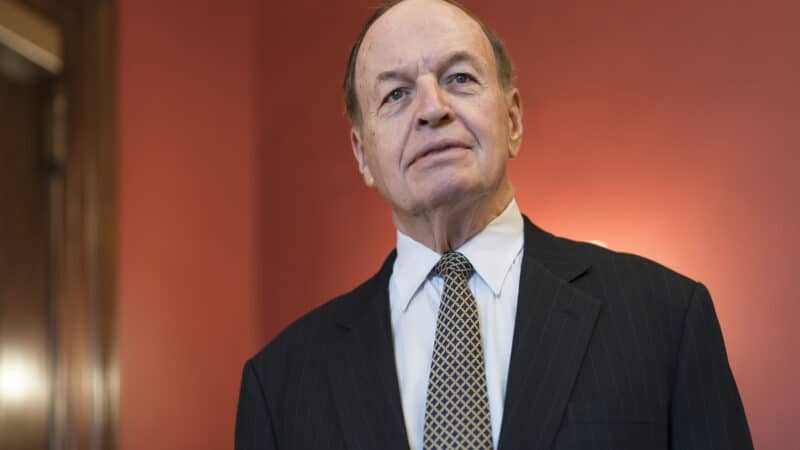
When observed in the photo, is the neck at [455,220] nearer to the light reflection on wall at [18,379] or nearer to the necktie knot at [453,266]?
the necktie knot at [453,266]

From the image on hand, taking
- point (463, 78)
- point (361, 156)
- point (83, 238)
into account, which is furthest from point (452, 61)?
point (83, 238)

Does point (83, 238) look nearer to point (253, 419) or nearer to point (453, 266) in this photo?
point (253, 419)

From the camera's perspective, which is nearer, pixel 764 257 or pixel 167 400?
pixel 764 257

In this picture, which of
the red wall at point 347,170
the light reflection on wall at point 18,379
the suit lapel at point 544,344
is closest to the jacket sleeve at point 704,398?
the suit lapel at point 544,344

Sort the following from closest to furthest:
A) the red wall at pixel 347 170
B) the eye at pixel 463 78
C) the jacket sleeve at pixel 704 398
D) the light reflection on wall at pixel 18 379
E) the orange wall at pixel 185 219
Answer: the jacket sleeve at pixel 704 398, the eye at pixel 463 78, the light reflection on wall at pixel 18 379, the red wall at pixel 347 170, the orange wall at pixel 185 219

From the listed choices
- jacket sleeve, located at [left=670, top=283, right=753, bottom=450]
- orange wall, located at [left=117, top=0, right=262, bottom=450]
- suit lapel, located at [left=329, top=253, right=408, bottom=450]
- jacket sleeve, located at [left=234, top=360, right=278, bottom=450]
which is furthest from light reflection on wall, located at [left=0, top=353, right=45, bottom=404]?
jacket sleeve, located at [left=670, top=283, right=753, bottom=450]

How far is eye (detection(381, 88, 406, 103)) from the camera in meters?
1.35

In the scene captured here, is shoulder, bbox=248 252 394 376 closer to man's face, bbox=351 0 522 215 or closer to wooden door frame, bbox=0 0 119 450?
man's face, bbox=351 0 522 215

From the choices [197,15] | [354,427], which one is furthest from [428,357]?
[197,15]

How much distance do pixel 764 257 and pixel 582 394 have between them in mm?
1162

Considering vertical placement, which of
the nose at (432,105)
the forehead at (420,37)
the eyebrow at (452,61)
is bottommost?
the nose at (432,105)

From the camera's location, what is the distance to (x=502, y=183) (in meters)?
1.34

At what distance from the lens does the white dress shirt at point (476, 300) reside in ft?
3.98

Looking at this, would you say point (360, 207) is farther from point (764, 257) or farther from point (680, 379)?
point (680, 379)
